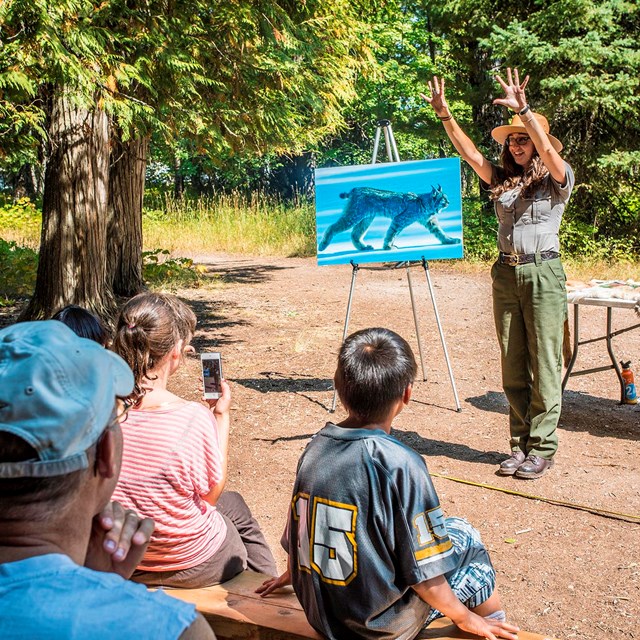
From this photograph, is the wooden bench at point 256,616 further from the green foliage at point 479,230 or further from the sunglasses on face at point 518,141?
the green foliage at point 479,230

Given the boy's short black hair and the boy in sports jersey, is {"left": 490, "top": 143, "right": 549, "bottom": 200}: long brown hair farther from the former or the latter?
the boy in sports jersey

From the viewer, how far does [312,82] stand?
998cm

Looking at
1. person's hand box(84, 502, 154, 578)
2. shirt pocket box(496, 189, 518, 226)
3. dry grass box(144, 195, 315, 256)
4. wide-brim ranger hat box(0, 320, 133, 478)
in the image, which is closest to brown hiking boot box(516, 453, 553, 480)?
shirt pocket box(496, 189, 518, 226)

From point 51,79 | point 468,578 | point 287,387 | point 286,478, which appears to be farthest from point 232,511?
point 287,387

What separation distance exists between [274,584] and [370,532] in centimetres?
60

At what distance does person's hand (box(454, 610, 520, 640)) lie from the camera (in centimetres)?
234

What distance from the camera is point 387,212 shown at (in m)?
6.56

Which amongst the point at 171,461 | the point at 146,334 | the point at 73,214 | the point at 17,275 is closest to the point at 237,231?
the point at 17,275

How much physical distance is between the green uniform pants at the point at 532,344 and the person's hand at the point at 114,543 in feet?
12.1

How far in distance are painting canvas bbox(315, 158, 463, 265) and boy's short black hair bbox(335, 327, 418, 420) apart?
13.3 ft

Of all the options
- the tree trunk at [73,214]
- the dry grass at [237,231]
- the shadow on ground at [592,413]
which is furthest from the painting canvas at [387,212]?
the dry grass at [237,231]

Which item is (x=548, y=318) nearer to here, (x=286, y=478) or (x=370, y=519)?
(x=286, y=478)

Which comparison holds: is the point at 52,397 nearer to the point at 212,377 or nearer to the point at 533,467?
the point at 212,377

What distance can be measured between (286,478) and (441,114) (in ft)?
7.79
